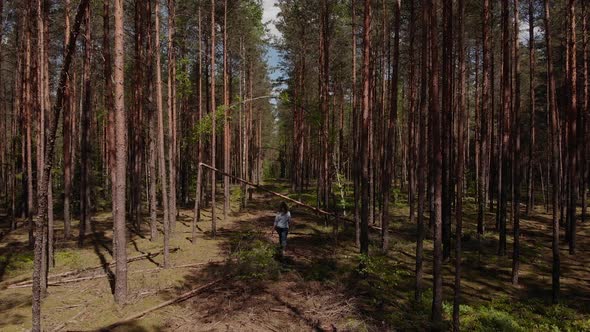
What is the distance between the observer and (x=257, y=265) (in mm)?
11539

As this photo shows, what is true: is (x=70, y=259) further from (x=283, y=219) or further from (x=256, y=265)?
(x=283, y=219)

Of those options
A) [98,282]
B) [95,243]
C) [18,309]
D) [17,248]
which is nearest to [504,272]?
[98,282]

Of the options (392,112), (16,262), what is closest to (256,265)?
(392,112)

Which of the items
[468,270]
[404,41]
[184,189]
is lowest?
[468,270]

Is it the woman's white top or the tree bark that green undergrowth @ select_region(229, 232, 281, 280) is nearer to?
the woman's white top

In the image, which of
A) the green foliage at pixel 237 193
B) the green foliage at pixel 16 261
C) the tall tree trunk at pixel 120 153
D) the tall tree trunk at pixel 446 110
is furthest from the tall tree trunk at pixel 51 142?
the green foliage at pixel 237 193

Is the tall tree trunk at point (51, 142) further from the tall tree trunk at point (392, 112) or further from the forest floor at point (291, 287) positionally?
the tall tree trunk at point (392, 112)

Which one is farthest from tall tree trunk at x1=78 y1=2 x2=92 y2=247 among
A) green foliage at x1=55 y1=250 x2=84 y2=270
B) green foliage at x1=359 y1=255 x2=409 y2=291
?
green foliage at x1=359 y1=255 x2=409 y2=291

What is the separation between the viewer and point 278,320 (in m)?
8.33

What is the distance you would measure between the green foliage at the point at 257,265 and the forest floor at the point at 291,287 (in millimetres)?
34

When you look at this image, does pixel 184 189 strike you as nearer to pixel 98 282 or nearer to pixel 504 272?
pixel 98 282

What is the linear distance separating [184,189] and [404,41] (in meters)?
18.9

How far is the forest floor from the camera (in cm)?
840

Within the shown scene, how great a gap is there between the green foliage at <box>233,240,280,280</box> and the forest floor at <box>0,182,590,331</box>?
0.11 ft
